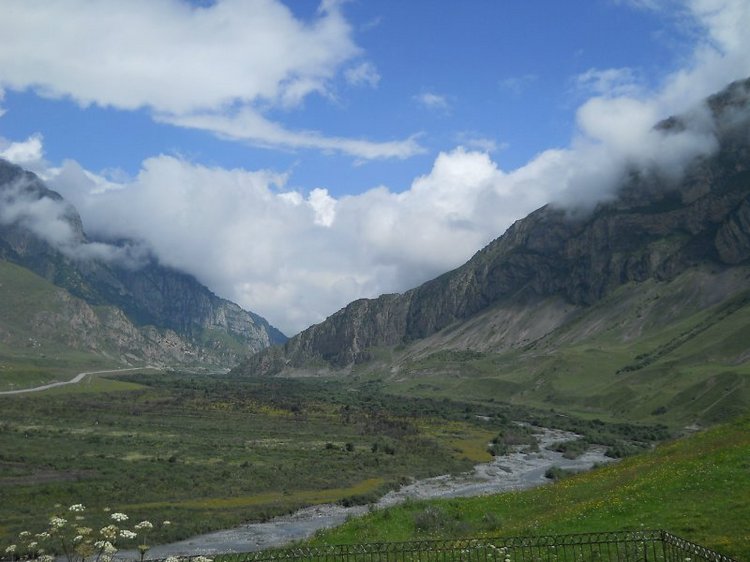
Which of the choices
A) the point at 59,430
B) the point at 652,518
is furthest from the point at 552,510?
the point at 59,430

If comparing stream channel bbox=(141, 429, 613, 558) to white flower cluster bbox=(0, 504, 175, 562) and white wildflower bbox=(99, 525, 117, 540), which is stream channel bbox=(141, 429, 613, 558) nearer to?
white flower cluster bbox=(0, 504, 175, 562)

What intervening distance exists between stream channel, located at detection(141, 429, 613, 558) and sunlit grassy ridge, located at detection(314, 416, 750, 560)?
34.4ft

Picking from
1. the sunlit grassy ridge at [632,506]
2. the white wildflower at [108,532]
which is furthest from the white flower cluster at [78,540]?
the sunlit grassy ridge at [632,506]

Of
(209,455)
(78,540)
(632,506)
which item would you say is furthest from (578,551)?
(209,455)

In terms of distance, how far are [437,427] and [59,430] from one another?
260 feet

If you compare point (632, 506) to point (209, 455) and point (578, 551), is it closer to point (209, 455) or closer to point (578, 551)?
point (578, 551)

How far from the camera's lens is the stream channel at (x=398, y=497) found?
5044 centimetres

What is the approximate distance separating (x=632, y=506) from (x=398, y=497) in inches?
1832

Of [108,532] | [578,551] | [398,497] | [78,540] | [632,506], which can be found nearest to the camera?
[108,532]

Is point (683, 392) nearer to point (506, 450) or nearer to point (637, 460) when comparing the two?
point (506, 450)

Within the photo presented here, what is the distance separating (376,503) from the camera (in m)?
69.3

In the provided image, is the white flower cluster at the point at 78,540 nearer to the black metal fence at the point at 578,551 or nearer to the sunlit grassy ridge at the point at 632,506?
the black metal fence at the point at 578,551

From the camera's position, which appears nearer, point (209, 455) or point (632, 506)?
point (632, 506)

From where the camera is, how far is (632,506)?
1155 inches
